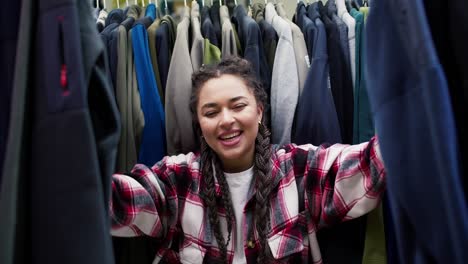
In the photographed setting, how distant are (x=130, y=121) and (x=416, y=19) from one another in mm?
776

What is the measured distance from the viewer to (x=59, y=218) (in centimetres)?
43

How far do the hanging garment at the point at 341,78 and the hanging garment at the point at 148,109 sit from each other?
0.46 metres

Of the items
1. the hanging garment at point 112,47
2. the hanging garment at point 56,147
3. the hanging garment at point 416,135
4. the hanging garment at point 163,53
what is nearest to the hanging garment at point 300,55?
the hanging garment at point 163,53

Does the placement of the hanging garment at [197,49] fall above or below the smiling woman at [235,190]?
above

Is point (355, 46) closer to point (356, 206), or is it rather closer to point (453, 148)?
point (356, 206)

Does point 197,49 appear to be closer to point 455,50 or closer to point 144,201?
point 144,201

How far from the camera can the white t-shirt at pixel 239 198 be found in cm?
104

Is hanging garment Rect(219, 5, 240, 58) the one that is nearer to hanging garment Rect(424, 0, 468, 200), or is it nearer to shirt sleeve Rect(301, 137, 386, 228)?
shirt sleeve Rect(301, 137, 386, 228)

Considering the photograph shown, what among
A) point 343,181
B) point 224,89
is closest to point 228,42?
point 224,89

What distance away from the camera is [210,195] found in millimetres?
1037

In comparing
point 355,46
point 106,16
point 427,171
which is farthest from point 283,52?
point 427,171

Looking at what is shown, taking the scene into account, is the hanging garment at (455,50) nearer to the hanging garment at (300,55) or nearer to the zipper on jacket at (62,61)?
the zipper on jacket at (62,61)

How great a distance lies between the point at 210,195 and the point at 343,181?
33cm

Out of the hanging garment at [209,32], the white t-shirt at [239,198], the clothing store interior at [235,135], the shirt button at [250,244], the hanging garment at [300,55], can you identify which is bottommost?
the shirt button at [250,244]
